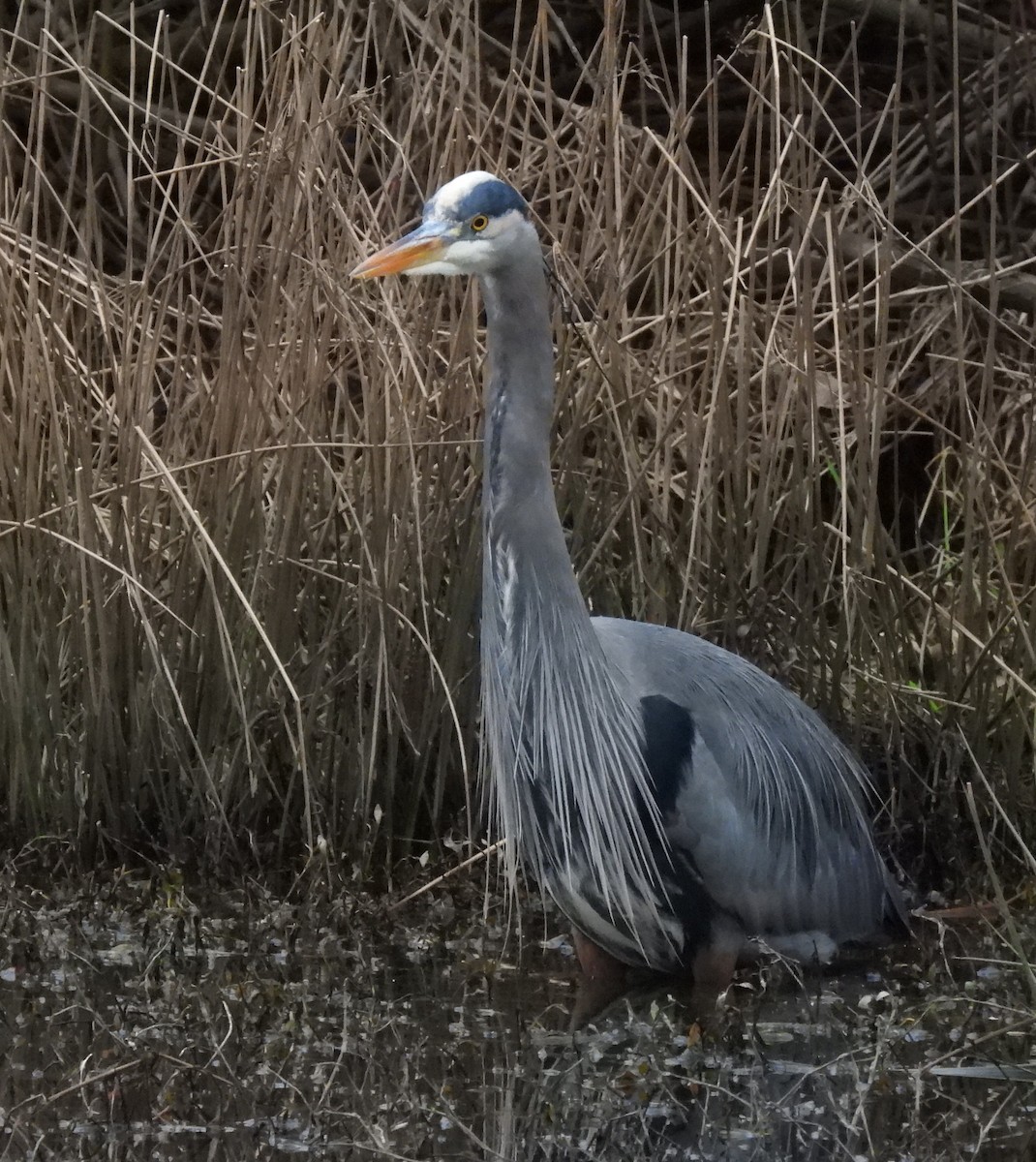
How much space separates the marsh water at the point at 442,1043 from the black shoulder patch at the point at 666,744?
0.39m

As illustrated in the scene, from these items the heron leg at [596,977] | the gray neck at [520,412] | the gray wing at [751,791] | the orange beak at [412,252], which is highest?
the orange beak at [412,252]

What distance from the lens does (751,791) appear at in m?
3.63

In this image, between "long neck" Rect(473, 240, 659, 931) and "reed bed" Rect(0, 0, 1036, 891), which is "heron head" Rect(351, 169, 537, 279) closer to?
"long neck" Rect(473, 240, 659, 931)

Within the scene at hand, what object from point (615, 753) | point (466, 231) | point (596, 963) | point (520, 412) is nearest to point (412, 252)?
point (466, 231)

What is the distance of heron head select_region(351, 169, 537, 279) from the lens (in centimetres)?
322

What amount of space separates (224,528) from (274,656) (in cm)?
49

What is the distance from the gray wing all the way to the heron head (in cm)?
80

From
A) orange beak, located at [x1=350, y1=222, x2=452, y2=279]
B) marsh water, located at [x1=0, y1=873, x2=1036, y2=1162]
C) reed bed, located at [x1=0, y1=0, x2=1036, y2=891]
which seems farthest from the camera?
reed bed, located at [x1=0, y1=0, x2=1036, y2=891]

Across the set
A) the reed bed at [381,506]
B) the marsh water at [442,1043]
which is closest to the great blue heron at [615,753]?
the marsh water at [442,1043]

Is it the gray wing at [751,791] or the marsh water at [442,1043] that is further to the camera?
the gray wing at [751,791]

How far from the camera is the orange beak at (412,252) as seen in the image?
3150 millimetres

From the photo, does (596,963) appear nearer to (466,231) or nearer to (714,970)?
(714,970)

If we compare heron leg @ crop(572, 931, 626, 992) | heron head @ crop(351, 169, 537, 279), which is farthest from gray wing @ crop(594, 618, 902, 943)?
heron head @ crop(351, 169, 537, 279)

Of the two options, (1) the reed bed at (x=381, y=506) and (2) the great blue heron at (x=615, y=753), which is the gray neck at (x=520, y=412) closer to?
(2) the great blue heron at (x=615, y=753)
